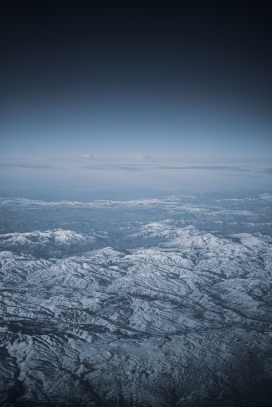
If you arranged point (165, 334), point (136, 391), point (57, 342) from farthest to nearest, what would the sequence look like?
point (165, 334) < point (57, 342) < point (136, 391)

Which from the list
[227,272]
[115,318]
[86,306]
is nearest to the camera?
[115,318]

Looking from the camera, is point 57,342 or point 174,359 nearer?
point 174,359

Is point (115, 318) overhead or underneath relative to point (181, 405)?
underneath

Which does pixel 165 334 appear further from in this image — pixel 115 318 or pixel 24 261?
pixel 24 261

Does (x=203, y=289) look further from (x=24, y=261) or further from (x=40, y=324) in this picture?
(x=24, y=261)

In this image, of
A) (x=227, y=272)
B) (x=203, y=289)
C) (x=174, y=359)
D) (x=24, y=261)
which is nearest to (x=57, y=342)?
(x=174, y=359)

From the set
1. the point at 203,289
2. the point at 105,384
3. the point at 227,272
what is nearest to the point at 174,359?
the point at 105,384
